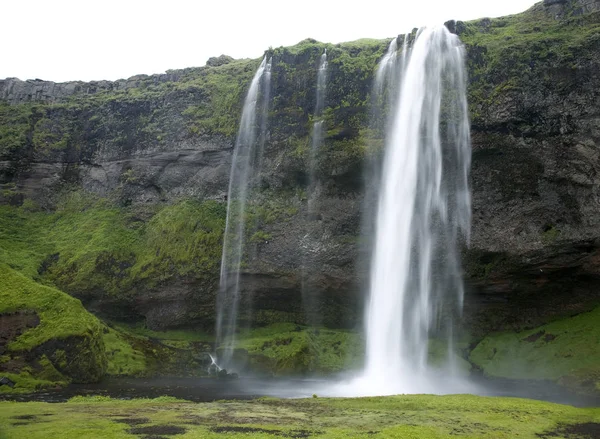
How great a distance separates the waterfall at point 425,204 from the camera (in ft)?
125

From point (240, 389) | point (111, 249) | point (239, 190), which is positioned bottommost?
point (240, 389)

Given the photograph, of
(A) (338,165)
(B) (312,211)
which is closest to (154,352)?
(B) (312,211)

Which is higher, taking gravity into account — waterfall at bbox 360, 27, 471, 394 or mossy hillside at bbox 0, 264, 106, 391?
waterfall at bbox 360, 27, 471, 394

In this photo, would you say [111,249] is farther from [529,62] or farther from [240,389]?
[529,62]

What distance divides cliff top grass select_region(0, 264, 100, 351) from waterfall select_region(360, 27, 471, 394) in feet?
67.6

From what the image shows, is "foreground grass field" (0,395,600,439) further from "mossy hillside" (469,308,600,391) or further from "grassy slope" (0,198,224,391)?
"grassy slope" (0,198,224,391)

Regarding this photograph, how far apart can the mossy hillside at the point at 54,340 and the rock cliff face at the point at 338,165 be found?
8.94 m

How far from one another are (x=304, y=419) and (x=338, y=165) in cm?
2614

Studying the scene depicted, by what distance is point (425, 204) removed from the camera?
127ft

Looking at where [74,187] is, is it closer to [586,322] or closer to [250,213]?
[250,213]

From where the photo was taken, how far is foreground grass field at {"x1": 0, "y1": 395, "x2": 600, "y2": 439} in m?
16.2

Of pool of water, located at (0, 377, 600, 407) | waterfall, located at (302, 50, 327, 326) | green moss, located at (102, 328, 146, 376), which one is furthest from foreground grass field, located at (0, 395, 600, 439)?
waterfall, located at (302, 50, 327, 326)

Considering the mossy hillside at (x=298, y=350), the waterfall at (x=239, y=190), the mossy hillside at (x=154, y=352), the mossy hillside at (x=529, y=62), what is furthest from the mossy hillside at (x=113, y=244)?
the mossy hillside at (x=529, y=62)

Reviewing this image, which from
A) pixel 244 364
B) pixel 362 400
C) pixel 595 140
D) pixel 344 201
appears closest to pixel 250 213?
pixel 344 201
